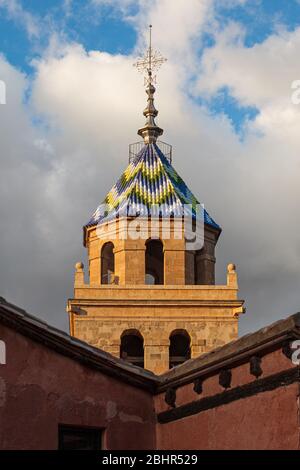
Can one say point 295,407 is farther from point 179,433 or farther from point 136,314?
point 136,314

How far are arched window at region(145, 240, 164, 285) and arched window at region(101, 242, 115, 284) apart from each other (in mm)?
1167

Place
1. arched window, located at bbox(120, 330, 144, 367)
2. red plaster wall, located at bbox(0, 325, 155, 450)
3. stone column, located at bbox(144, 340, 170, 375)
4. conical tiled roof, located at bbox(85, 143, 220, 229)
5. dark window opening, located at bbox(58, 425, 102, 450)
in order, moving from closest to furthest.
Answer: red plaster wall, located at bbox(0, 325, 155, 450) → dark window opening, located at bbox(58, 425, 102, 450) → stone column, located at bbox(144, 340, 170, 375) → arched window, located at bbox(120, 330, 144, 367) → conical tiled roof, located at bbox(85, 143, 220, 229)

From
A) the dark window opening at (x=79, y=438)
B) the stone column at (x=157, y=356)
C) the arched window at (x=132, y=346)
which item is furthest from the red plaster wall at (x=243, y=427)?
the arched window at (x=132, y=346)

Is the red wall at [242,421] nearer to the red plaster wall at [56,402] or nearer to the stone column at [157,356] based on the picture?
the red plaster wall at [56,402]

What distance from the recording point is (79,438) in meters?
11.8

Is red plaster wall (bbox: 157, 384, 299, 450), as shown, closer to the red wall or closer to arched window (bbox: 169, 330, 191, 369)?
the red wall

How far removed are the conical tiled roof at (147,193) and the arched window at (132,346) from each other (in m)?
3.75

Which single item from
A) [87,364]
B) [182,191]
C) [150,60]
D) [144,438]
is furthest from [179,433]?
[150,60]

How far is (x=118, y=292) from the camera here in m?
32.0

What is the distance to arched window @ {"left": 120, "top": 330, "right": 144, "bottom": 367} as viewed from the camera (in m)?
32.1

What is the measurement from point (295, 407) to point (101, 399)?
2779mm

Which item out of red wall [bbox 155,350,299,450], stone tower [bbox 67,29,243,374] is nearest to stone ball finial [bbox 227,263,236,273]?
stone tower [bbox 67,29,243,374]

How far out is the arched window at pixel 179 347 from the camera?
105 ft
